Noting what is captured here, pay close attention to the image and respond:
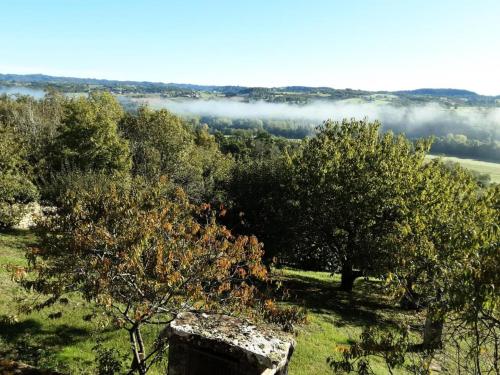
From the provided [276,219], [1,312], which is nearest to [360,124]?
[276,219]

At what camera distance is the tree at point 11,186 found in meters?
27.0

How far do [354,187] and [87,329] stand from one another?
17.4 m

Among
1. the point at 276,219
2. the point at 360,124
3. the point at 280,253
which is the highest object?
the point at 360,124

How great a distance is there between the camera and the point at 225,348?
22.7ft

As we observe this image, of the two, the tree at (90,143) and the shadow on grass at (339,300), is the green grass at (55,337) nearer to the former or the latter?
the shadow on grass at (339,300)

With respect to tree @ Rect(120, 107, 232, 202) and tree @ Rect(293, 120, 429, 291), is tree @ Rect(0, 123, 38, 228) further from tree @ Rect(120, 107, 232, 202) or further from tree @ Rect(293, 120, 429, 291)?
tree @ Rect(293, 120, 429, 291)

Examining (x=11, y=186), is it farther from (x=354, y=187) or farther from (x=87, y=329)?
(x=354, y=187)

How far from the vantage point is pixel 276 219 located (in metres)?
28.2

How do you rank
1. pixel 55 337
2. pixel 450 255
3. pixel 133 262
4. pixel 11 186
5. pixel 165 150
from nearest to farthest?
pixel 133 262 → pixel 450 255 → pixel 55 337 → pixel 11 186 → pixel 165 150

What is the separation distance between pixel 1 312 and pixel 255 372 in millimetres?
13428

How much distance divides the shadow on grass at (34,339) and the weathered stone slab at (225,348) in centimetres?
798

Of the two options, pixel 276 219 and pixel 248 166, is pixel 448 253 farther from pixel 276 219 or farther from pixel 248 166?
pixel 248 166

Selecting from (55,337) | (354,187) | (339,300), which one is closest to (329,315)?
(339,300)

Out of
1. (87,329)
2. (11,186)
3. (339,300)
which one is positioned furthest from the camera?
(339,300)
